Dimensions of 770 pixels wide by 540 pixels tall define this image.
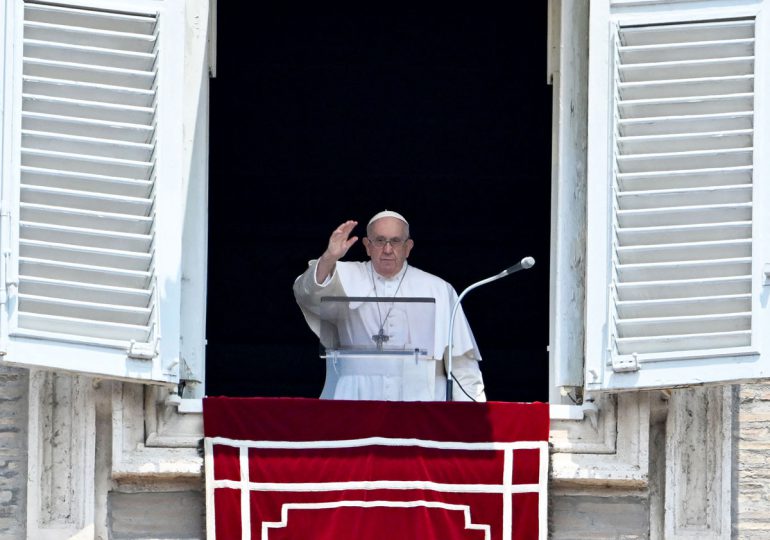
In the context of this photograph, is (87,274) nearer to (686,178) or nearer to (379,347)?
(379,347)

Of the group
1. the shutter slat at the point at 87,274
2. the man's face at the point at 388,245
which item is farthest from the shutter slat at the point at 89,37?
the man's face at the point at 388,245

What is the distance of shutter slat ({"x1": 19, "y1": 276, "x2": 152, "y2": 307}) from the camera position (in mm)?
8797

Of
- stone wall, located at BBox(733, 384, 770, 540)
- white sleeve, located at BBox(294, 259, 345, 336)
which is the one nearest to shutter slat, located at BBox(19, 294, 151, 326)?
white sleeve, located at BBox(294, 259, 345, 336)

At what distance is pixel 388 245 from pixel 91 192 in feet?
4.98

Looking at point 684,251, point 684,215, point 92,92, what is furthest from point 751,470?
point 92,92

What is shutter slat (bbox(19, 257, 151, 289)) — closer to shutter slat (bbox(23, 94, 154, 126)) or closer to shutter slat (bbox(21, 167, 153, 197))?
shutter slat (bbox(21, 167, 153, 197))

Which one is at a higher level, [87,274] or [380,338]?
[87,274]

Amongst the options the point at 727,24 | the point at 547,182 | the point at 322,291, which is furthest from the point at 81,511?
the point at 547,182

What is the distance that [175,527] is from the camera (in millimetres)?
8953

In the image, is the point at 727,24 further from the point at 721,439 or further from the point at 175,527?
the point at 175,527

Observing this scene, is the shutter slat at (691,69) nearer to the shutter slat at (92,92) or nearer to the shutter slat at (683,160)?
the shutter slat at (683,160)

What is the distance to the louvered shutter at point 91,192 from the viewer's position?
8.75 m

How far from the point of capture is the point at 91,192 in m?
8.87

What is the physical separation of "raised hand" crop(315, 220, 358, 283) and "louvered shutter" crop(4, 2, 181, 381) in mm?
830
